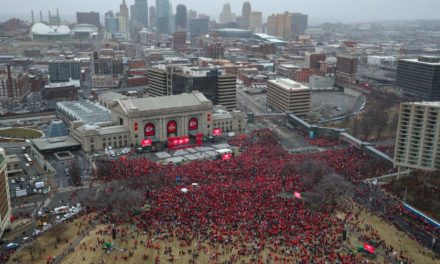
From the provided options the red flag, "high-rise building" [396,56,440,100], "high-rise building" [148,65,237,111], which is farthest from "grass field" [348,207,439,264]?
"high-rise building" [396,56,440,100]

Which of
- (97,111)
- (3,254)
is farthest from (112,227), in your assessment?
(97,111)

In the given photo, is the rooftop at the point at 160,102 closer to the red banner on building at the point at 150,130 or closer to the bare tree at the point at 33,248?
the red banner on building at the point at 150,130

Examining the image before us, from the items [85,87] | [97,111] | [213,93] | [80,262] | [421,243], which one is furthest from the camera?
[85,87]

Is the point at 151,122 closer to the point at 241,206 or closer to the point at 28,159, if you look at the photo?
the point at 28,159

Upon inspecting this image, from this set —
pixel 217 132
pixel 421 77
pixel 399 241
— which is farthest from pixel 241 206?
pixel 421 77

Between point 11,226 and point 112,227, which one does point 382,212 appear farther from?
point 11,226

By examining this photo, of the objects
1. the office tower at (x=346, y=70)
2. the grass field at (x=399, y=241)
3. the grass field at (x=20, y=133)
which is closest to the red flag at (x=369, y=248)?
the grass field at (x=399, y=241)

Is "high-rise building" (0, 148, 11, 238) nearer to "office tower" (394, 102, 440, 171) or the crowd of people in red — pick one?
the crowd of people in red
